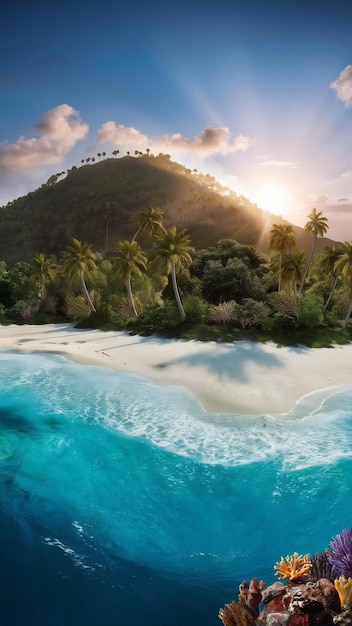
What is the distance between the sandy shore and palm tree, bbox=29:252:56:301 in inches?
464

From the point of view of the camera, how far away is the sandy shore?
18.2m

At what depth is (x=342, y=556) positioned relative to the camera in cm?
497

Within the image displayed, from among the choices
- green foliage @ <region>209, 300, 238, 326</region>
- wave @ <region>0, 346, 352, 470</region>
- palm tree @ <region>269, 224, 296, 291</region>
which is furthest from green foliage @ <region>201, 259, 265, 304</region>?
wave @ <region>0, 346, 352, 470</region>

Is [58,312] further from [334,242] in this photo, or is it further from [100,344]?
[334,242]

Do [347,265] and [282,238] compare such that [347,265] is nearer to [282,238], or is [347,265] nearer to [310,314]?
[310,314]

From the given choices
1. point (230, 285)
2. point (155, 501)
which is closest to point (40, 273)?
point (230, 285)

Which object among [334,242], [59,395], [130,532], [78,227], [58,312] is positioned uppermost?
[78,227]

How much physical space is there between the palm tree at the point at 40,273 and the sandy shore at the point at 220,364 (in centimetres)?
1178

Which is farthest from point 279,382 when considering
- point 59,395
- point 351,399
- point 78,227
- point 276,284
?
point 78,227

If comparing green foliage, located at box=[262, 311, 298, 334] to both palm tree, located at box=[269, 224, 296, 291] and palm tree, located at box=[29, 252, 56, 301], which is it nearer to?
palm tree, located at box=[269, 224, 296, 291]

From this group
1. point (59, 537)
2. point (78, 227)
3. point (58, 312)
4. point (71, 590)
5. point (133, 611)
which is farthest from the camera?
point (78, 227)

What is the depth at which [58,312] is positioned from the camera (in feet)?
143

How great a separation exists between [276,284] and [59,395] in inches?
1257

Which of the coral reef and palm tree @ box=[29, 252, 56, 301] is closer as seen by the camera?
the coral reef
